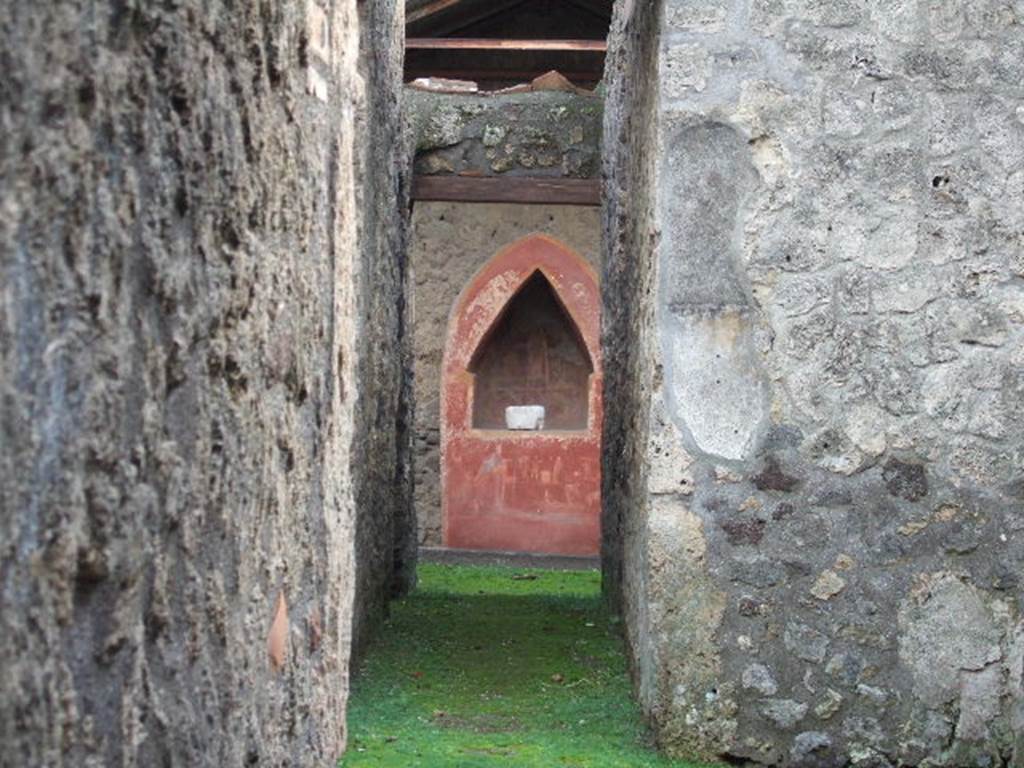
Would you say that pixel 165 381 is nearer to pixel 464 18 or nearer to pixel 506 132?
pixel 506 132

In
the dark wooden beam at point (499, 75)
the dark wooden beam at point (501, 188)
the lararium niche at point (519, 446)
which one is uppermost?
the dark wooden beam at point (499, 75)

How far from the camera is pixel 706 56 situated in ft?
12.4

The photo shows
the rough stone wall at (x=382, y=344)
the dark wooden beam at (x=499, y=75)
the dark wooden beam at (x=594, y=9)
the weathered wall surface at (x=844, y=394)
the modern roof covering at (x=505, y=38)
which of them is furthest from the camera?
the dark wooden beam at (x=594, y=9)

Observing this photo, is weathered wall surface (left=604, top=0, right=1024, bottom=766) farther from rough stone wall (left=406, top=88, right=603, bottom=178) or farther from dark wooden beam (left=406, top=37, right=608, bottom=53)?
dark wooden beam (left=406, top=37, right=608, bottom=53)

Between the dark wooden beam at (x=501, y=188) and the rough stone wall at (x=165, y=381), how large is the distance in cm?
535

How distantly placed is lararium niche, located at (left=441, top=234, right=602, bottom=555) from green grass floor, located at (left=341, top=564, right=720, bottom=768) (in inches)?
115

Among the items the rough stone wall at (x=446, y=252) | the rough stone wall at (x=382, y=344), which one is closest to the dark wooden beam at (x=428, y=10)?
the rough stone wall at (x=446, y=252)

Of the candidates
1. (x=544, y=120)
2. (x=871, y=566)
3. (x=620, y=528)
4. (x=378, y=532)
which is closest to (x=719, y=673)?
(x=871, y=566)

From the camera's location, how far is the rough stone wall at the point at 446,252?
402 inches

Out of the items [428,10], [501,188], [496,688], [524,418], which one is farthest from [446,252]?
[496,688]

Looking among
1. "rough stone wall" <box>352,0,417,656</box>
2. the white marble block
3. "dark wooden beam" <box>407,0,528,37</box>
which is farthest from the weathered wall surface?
"dark wooden beam" <box>407,0,528,37</box>

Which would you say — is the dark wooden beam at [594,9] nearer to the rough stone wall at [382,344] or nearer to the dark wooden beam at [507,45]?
the dark wooden beam at [507,45]

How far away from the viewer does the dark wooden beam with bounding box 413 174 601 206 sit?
279 inches

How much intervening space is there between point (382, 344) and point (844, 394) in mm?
2710
